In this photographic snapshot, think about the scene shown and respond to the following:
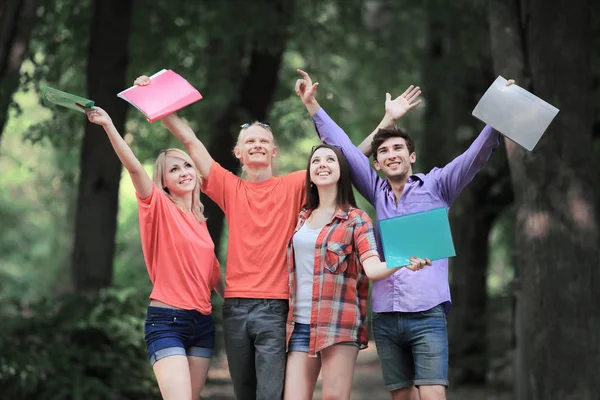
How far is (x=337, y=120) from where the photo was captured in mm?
13094

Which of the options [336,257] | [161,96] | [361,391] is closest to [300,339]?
[336,257]

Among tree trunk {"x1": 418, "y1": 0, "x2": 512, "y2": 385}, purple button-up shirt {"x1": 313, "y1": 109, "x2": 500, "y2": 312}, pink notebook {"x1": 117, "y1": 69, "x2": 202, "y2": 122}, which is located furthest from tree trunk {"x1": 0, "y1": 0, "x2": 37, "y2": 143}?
tree trunk {"x1": 418, "y1": 0, "x2": 512, "y2": 385}

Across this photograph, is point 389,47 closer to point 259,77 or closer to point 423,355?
point 259,77

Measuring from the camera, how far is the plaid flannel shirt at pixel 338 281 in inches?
188

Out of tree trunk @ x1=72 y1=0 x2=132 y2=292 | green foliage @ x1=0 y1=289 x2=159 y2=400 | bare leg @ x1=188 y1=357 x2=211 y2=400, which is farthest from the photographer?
tree trunk @ x1=72 y1=0 x2=132 y2=292

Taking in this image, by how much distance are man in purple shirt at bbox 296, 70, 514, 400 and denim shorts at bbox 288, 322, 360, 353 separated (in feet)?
0.86

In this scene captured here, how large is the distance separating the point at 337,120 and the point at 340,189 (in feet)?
26.5

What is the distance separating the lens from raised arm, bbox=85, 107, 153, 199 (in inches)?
195

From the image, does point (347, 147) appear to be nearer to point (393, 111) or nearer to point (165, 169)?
point (393, 111)

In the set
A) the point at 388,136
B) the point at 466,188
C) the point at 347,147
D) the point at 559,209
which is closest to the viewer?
the point at 388,136

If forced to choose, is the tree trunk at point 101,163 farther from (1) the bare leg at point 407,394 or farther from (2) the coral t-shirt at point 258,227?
(1) the bare leg at point 407,394

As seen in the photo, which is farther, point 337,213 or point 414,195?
point 414,195

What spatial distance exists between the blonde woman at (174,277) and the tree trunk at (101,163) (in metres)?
4.50

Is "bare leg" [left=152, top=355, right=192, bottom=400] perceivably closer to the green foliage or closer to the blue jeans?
the blue jeans
